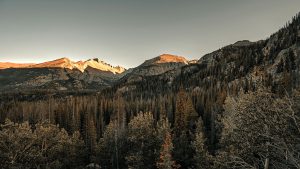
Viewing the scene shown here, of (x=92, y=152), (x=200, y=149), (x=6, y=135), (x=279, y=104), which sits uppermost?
(x=279, y=104)

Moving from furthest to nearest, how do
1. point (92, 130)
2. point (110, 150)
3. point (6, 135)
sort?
point (92, 130) → point (110, 150) → point (6, 135)

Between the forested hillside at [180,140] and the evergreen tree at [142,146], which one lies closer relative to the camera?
the forested hillside at [180,140]

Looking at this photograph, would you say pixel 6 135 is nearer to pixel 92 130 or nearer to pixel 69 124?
pixel 92 130

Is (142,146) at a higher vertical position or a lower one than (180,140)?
lower

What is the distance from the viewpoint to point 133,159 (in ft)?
234

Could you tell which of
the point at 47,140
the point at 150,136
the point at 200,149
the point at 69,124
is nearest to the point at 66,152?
the point at 47,140

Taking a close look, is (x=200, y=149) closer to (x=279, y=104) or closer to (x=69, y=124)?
(x=279, y=104)

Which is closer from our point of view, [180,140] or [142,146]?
[142,146]

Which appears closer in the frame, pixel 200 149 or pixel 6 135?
pixel 6 135

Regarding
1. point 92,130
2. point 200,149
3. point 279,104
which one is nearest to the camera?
point 279,104

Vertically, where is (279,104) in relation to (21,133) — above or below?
above

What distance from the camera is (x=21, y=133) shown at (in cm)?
5353

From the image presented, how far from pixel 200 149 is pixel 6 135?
39970 millimetres

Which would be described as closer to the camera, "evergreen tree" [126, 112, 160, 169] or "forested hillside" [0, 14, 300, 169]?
"forested hillside" [0, 14, 300, 169]
